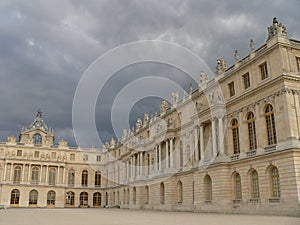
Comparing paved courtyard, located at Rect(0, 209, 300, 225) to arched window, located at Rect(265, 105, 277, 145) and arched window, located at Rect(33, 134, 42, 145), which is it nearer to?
arched window, located at Rect(265, 105, 277, 145)

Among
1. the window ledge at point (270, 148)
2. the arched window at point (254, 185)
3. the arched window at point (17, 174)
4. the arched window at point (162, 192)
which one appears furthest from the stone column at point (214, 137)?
the arched window at point (17, 174)

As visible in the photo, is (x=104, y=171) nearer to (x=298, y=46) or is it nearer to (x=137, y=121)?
(x=137, y=121)

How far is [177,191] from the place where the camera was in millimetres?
38500

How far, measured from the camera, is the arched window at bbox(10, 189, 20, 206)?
218 feet

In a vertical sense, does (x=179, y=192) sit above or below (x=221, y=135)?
below

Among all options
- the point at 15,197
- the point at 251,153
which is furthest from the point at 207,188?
the point at 15,197

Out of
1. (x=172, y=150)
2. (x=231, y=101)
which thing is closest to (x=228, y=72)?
(x=231, y=101)

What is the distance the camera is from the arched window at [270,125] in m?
25.5

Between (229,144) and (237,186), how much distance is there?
411cm

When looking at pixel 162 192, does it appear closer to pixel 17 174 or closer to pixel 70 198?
pixel 70 198

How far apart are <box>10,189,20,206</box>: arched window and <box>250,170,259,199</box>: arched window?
55165 mm

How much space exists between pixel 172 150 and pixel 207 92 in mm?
10223

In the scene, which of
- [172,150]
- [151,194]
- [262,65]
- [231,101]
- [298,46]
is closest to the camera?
[298,46]

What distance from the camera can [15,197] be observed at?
6694 centimetres
